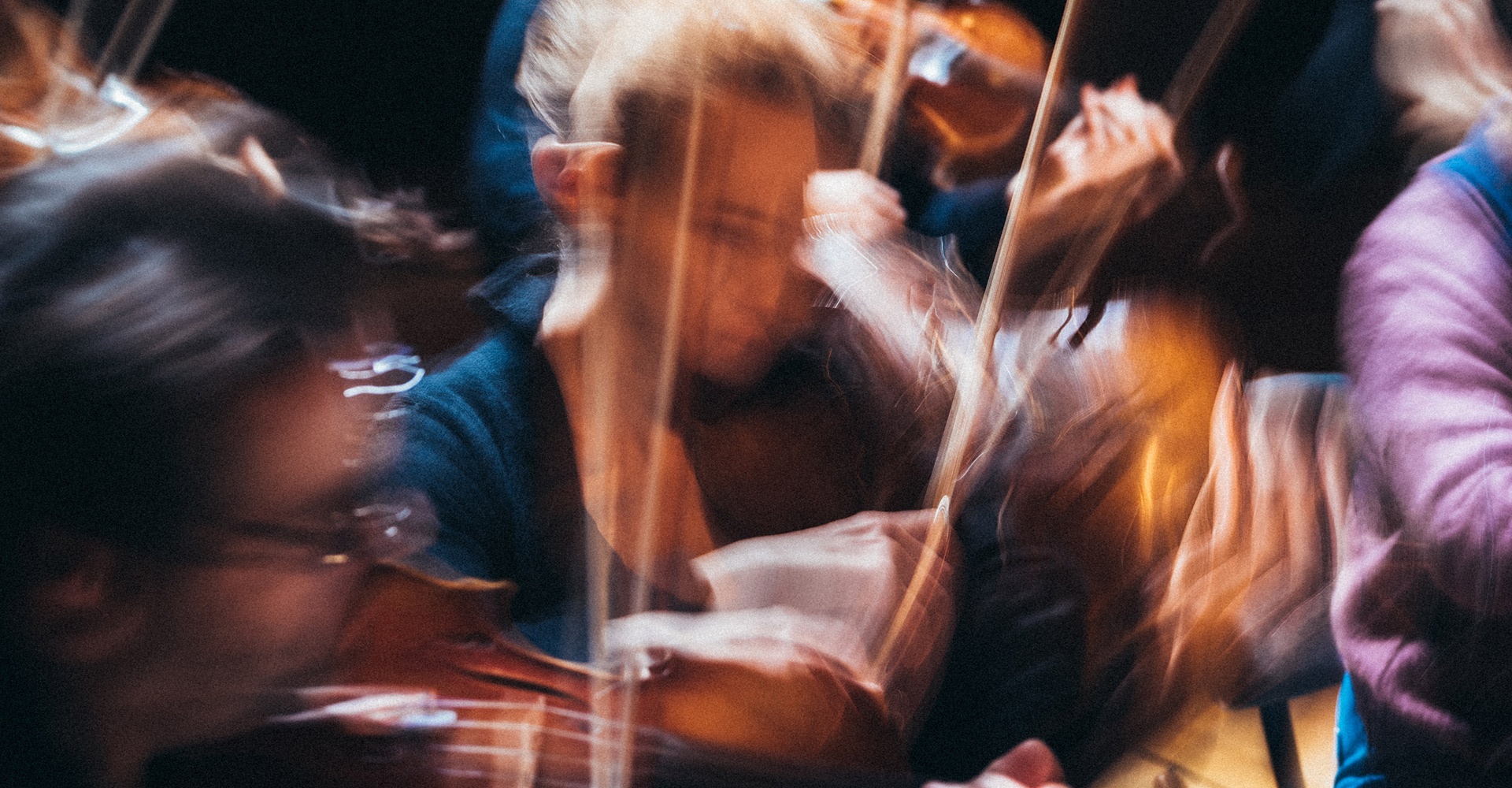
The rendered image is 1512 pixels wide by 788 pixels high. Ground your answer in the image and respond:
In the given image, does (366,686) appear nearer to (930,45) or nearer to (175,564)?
(175,564)

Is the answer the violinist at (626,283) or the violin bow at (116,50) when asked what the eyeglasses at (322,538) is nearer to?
the violinist at (626,283)

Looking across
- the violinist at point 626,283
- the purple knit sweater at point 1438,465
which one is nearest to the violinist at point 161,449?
the violinist at point 626,283

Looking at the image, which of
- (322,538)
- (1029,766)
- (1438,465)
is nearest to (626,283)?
(322,538)

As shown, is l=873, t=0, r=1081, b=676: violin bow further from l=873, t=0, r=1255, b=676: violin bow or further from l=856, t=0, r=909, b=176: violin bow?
l=856, t=0, r=909, b=176: violin bow

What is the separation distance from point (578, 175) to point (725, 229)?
0.11 meters

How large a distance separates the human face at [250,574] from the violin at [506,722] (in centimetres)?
2

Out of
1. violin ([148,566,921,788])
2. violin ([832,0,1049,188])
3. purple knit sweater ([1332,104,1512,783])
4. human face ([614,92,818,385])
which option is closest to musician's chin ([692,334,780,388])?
human face ([614,92,818,385])

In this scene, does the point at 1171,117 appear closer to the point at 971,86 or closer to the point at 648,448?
the point at 971,86

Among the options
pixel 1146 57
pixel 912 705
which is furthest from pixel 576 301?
pixel 1146 57

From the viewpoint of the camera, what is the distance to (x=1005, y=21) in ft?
3.42

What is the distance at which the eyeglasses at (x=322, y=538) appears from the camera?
459mm

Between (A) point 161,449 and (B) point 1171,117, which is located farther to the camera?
(B) point 1171,117

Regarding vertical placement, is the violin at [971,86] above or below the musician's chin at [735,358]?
above

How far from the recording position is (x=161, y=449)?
0.43 metres
